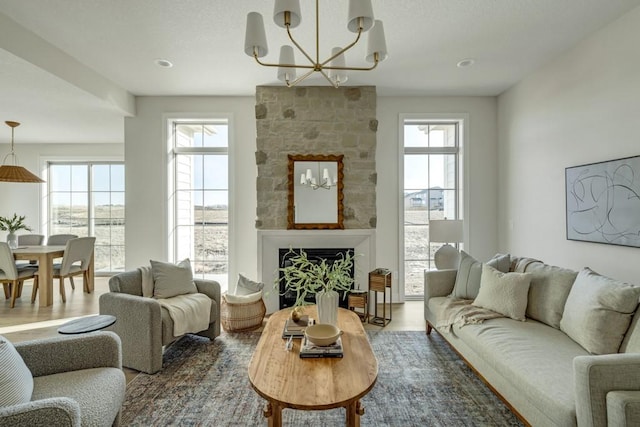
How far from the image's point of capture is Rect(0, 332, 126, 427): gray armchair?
1.42m

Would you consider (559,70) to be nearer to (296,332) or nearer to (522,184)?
(522,184)

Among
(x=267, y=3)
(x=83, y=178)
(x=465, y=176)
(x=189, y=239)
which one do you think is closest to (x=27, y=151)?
(x=83, y=178)

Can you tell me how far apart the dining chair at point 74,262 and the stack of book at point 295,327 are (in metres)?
4.00

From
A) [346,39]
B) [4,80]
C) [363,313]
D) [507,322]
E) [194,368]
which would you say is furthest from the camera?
[363,313]

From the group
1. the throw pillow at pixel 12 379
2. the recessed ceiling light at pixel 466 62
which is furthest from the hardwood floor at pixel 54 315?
the recessed ceiling light at pixel 466 62

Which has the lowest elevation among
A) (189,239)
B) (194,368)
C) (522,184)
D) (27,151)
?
(194,368)

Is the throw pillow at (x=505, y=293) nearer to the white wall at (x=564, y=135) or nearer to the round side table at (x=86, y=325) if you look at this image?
the white wall at (x=564, y=135)

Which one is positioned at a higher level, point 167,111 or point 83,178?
point 167,111

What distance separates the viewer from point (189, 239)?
15.4ft

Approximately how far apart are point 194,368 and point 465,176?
13.0 ft

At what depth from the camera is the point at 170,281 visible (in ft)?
10.0

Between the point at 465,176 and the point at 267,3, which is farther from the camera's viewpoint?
the point at 465,176

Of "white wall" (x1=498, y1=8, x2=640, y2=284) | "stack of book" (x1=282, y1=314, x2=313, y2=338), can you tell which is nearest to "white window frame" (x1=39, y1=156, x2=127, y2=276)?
"stack of book" (x1=282, y1=314, x2=313, y2=338)

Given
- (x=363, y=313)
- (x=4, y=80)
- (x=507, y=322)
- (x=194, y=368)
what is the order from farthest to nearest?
(x=363, y=313) → (x=4, y=80) → (x=194, y=368) → (x=507, y=322)
